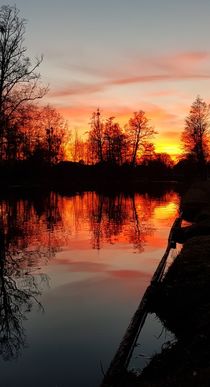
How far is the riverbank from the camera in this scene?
675 cm

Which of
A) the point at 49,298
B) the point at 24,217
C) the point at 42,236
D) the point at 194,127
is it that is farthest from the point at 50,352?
the point at 194,127

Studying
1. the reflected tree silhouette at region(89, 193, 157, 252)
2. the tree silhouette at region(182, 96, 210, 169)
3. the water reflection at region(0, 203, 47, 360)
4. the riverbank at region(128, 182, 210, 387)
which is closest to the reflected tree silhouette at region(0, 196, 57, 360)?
the water reflection at region(0, 203, 47, 360)

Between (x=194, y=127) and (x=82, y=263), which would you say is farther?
(x=194, y=127)

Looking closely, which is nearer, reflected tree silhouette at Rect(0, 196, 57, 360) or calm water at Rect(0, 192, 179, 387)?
calm water at Rect(0, 192, 179, 387)

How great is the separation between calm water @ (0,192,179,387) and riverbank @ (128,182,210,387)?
0.53m

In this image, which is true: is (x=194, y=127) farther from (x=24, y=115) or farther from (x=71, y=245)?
(x=71, y=245)

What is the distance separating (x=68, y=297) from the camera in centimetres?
1238

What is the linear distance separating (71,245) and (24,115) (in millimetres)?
21597

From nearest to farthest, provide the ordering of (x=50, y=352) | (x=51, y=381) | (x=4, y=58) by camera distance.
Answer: (x=51, y=381), (x=50, y=352), (x=4, y=58)

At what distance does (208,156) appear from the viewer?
77938 mm

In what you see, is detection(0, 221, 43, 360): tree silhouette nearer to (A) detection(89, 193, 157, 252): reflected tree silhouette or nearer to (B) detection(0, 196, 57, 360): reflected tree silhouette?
(B) detection(0, 196, 57, 360): reflected tree silhouette

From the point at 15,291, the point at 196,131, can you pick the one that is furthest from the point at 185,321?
the point at 196,131

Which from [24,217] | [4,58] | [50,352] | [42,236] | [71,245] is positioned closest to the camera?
[50,352]

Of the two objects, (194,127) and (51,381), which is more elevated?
(194,127)
